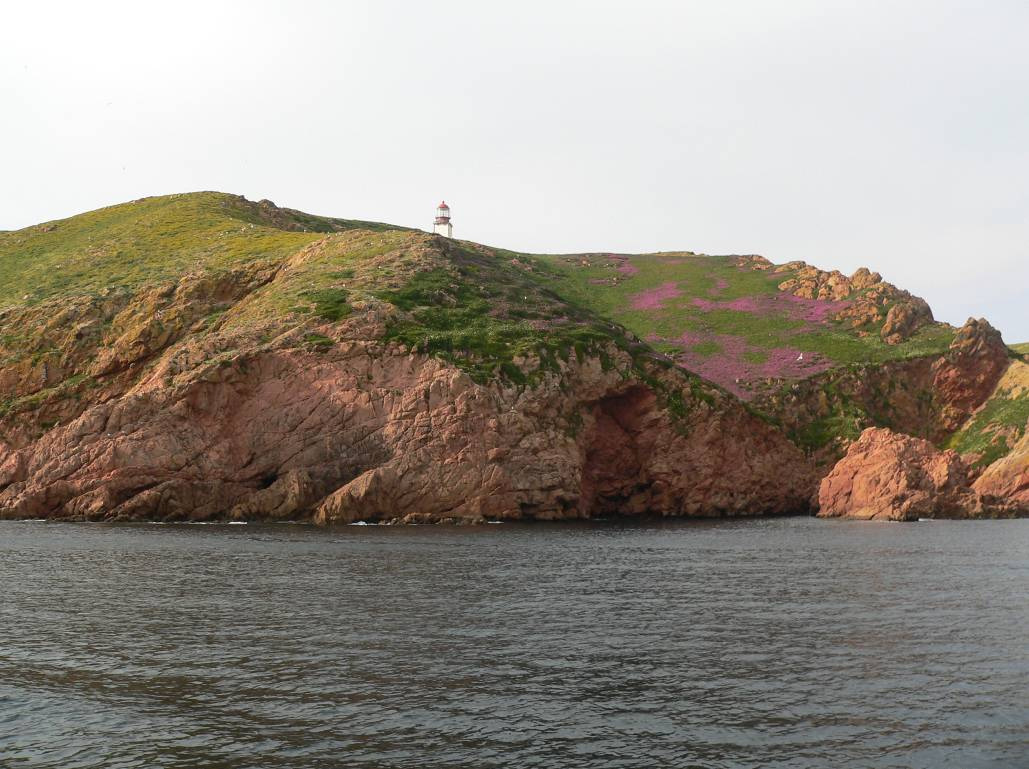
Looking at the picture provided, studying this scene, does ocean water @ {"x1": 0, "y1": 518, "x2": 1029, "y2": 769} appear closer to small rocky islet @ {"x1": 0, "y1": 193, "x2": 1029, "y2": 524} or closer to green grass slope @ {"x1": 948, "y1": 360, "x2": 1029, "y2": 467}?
small rocky islet @ {"x1": 0, "y1": 193, "x2": 1029, "y2": 524}

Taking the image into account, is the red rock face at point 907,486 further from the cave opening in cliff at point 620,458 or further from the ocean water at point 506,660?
the ocean water at point 506,660

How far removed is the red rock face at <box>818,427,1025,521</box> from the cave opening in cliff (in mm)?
17699

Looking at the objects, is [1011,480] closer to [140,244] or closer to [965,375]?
[965,375]

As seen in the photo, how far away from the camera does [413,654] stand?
93.9ft

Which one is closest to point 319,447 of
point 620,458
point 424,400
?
point 424,400

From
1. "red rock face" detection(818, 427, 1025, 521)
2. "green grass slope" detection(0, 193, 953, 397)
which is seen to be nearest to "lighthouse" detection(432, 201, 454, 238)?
"green grass slope" detection(0, 193, 953, 397)

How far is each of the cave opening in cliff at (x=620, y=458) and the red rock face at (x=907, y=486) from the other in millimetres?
17699

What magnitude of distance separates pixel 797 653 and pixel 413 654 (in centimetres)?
1141

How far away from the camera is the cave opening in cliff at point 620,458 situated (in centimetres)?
8881

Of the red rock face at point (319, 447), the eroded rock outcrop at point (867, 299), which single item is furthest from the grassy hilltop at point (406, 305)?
the red rock face at point (319, 447)

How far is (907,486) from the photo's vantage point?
82.4m

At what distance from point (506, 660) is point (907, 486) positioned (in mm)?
63993

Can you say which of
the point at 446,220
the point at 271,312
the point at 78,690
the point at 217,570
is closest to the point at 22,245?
the point at 271,312

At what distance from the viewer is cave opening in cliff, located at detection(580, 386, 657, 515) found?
88812 mm
